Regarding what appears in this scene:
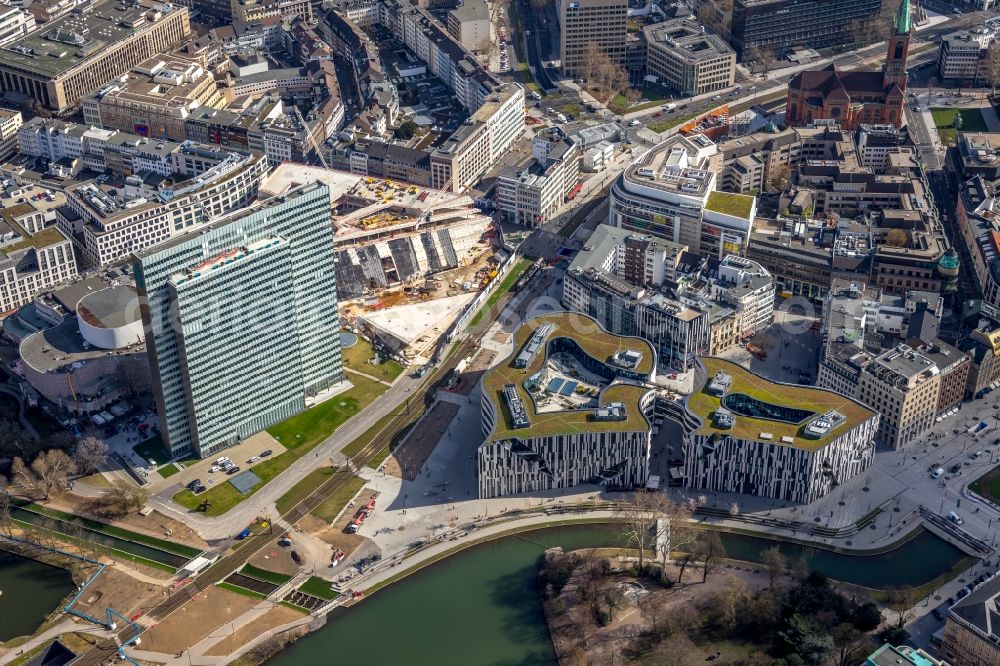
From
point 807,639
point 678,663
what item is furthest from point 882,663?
point 678,663

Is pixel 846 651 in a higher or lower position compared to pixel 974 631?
lower

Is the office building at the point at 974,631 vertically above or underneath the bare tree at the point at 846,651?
above

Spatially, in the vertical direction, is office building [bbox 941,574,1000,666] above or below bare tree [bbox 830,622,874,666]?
above

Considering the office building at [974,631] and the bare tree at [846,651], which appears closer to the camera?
the office building at [974,631]

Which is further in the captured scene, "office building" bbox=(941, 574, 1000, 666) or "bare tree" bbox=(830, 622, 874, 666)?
"bare tree" bbox=(830, 622, 874, 666)

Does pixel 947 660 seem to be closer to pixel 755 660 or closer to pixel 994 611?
pixel 994 611

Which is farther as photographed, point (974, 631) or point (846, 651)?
point (846, 651)
